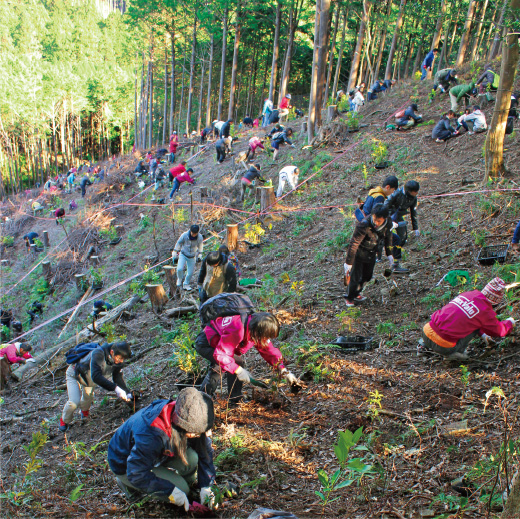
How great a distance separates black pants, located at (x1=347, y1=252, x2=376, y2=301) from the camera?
5938 millimetres

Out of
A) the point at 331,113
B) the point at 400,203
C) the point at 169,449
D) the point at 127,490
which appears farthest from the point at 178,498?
the point at 331,113

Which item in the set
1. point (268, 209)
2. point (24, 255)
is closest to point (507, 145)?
point (268, 209)

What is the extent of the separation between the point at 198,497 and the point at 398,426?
174 centimetres

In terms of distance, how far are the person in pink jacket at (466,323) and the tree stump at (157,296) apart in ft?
17.7

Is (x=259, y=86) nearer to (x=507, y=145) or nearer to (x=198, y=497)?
(x=507, y=145)

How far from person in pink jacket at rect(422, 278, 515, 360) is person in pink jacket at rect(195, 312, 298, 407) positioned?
5.06ft

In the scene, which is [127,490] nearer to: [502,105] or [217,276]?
[217,276]

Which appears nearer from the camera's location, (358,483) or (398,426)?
(358,483)

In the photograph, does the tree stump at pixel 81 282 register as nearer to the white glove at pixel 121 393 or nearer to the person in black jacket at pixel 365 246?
the white glove at pixel 121 393

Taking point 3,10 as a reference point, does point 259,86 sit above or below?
below

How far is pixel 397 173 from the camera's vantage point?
1089 centimetres

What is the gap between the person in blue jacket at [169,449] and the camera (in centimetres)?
279

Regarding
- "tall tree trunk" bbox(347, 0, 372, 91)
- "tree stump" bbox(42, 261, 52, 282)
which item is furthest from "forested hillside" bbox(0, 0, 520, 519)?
"tall tree trunk" bbox(347, 0, 372, 91)

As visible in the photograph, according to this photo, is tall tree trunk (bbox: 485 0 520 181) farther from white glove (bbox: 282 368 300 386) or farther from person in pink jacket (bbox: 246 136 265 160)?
person in pink jacket (bbox: 246 136 265 160)
